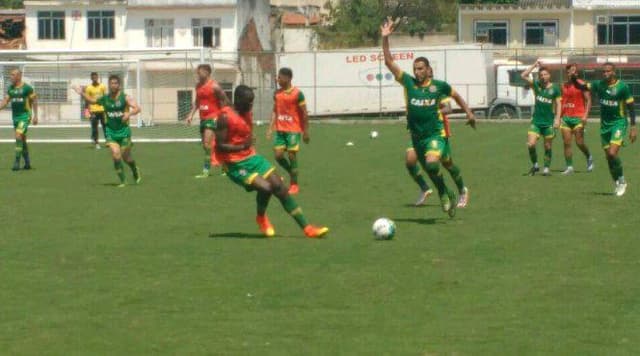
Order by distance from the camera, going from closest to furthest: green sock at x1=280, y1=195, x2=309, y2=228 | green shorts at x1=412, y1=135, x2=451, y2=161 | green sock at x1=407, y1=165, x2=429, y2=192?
green sock at x1=280, y1=195, x2=309, y2=228 → green shorts at x1=412, y1=135, x2=451, y2=161 → green sock at x1=407, y1=165, x2=429, y2=192

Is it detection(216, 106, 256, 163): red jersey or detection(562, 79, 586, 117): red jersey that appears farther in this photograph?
detection(562, 79, 586, 117): red jersey

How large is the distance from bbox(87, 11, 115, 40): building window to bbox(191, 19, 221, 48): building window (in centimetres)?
568

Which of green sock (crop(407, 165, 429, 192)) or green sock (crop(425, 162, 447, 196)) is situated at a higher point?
green sock (crop(425, 162, 447, 196))

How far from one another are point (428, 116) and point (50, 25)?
6720 cm

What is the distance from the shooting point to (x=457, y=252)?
14.9 meters

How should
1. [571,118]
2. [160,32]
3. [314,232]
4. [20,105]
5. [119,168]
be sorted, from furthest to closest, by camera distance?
[160,32]
[20,105]
[571,118]
[119,168]
[314,232]

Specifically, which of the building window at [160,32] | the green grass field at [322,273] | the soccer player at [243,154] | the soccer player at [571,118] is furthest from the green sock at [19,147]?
the building window at [160,32]

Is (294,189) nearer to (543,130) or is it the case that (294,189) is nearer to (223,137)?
(543,130)

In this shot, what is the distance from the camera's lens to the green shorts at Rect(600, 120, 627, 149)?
21609 mm

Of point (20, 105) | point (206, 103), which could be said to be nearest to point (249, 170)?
point (206, 103)

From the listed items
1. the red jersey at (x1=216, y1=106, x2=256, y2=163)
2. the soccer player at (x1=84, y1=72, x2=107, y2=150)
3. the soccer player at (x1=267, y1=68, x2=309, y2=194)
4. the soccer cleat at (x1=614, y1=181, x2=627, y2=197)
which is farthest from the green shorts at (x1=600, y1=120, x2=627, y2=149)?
the soccer player at (x1=84, y1=72, x2=107, y2=150)

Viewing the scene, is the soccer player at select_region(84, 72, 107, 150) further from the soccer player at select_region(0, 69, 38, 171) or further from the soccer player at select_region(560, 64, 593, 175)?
the soccer player at select_region(560, 64, 593, 175)

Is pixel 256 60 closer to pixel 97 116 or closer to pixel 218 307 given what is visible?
pixel 97 116

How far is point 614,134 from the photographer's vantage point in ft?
71.1
